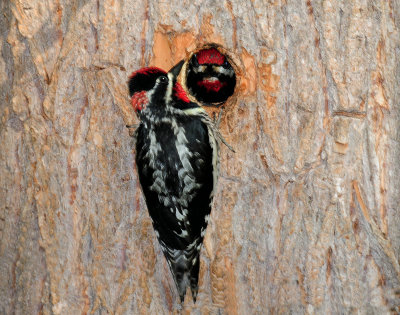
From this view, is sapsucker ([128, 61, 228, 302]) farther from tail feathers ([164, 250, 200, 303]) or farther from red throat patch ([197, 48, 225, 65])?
red throat patch ([197, 48, 225, 65])

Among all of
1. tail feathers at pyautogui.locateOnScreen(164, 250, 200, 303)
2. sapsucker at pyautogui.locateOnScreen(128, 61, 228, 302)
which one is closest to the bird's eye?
sapsucker at pyautogui.locateOnScreen(128, 61, 228, 302)

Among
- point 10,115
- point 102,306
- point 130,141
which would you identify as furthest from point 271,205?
point 10,115

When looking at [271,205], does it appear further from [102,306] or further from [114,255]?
[102,306]

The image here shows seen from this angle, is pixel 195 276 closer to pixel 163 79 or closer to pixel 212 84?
pixel 163 79

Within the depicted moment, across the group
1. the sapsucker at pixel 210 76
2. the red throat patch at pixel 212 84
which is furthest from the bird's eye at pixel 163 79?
the red throat patch at pixel 212 84

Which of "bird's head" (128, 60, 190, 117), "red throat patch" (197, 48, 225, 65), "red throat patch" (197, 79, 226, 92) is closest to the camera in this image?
"bird's head" (128, 60, 190, 117)

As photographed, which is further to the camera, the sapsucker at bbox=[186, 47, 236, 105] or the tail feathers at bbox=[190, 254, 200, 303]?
the sapsucker at bbox=[186, 47, 236, 105]

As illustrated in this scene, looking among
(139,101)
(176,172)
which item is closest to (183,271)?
(176,172)
